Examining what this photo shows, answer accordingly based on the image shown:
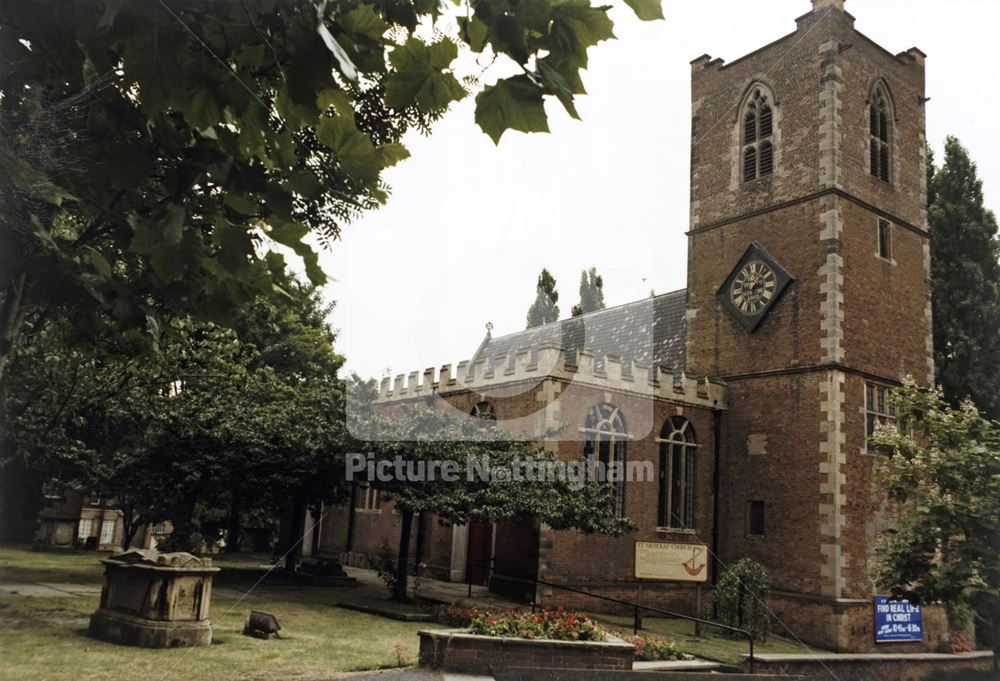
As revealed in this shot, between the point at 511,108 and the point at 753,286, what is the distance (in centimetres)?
2276

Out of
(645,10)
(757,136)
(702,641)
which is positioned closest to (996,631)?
(702,641)

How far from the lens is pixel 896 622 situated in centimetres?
2127

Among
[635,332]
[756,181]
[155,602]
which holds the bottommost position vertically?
[155,602]

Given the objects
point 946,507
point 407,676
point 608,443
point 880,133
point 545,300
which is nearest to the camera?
point 407,676

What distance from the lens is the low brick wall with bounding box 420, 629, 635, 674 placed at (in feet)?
33.9

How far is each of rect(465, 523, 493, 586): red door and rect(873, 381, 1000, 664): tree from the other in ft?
35.3

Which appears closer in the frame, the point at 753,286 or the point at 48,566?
the point at 48,566

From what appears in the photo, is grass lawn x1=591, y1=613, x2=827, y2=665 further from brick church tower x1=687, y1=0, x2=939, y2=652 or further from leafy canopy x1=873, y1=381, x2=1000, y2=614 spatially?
leafy canopy x1=873, y1=381, x2=1000, y2=614

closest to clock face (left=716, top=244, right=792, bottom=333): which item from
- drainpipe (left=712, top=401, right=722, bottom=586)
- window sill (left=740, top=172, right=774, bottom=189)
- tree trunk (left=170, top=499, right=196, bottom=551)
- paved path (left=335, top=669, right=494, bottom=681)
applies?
window sill (left=740, top=172, right=774, bottom=189)

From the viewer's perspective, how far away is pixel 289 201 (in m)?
2.91

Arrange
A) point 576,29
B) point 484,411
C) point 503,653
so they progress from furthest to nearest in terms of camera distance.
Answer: point 484,411 < point 503,653 < point 576,29

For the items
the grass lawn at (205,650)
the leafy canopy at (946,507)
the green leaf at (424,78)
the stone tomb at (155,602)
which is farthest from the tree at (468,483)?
the green leaf at (424,78)

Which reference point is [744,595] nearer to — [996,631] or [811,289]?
[996,631]

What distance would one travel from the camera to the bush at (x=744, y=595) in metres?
19.4
